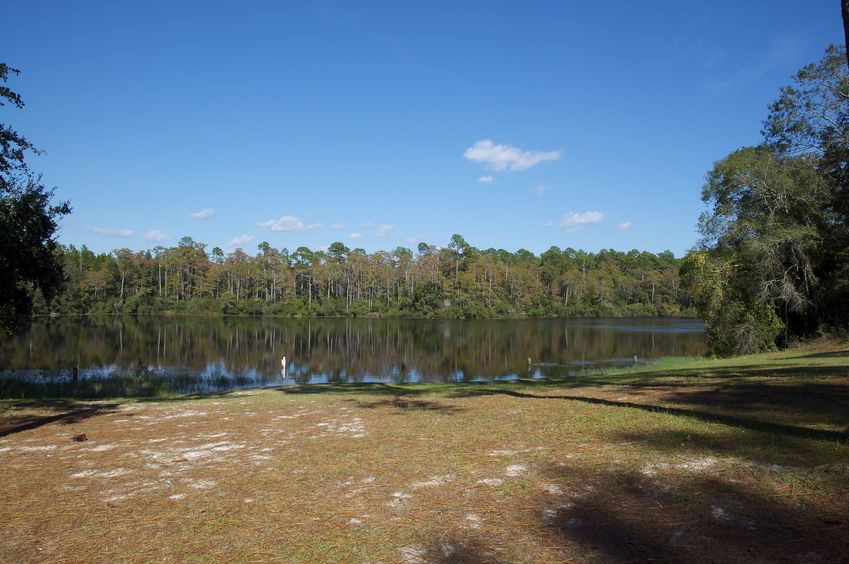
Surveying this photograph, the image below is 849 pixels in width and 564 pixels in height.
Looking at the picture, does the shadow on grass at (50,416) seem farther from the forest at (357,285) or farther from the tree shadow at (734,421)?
the forest at (357,285)

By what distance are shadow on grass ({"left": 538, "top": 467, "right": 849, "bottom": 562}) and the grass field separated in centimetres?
2

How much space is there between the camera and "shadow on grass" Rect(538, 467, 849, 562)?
139 inches

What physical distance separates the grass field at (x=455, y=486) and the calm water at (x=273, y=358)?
14.2 meters

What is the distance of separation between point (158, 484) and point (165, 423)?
3.80 metres

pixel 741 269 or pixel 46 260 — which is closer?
pixel 46 260

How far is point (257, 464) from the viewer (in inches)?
238

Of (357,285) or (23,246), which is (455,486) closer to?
(23,246)

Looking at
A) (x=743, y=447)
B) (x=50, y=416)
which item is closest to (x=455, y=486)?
(x=743, y=447)

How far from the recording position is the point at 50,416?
32.3 feet

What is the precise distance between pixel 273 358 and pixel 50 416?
32058 mm

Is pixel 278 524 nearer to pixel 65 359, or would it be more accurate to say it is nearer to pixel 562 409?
pixel 562 409

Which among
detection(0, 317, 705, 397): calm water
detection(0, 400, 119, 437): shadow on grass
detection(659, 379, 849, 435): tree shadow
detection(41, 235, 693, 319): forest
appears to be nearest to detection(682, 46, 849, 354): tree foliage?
detection(0, 317, 705, 397): calm water

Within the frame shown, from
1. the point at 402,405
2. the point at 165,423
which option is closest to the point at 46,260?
the point at 165,423

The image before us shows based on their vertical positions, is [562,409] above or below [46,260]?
below
